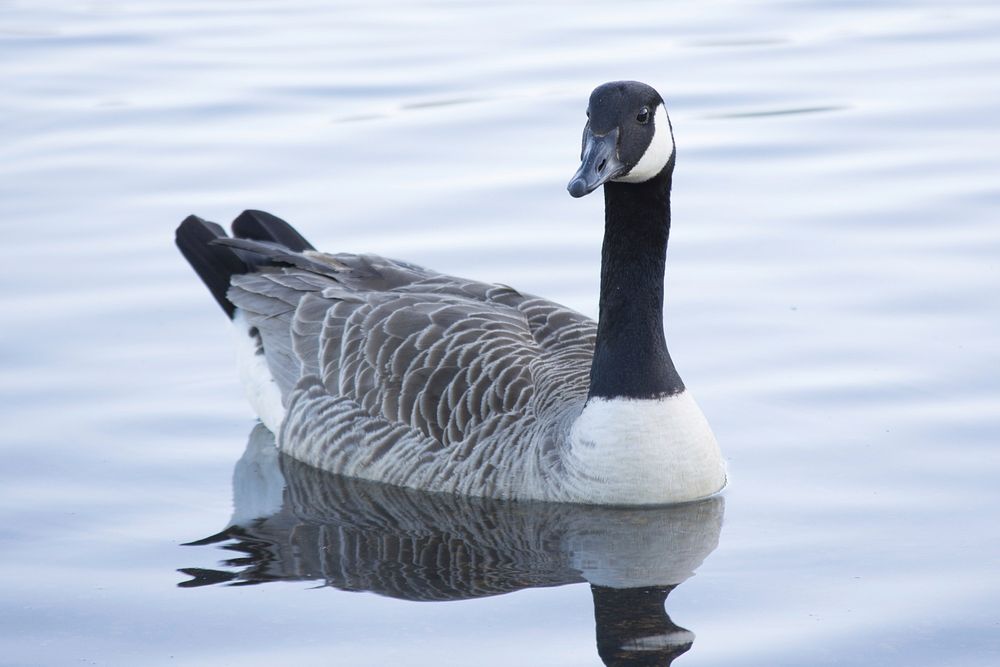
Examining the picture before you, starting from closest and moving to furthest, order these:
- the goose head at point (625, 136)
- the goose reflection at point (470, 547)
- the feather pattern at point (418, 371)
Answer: the goose reflection at point (470, 547), the goose head at point (625, 136), the feather pattern at point (418, 371)

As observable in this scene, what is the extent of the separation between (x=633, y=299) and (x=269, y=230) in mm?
2878

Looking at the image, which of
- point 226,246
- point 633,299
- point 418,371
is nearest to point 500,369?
point 418,371

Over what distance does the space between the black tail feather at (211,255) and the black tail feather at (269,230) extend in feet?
0.52

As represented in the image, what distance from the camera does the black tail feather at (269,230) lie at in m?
10.2

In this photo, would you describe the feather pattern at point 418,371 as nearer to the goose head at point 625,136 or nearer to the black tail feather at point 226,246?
the black tail feather at point 226,246

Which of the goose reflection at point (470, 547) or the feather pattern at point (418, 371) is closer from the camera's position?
the goose reflection at point (470, 547)

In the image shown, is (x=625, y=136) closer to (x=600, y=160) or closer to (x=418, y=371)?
(x=600, y=160)

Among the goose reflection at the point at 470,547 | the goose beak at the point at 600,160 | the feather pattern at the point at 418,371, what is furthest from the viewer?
the feather pattern at the point at 418,371

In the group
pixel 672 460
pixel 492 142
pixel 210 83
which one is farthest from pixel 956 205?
pixel 210 83

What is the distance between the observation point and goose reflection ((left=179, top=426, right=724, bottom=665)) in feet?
23.6

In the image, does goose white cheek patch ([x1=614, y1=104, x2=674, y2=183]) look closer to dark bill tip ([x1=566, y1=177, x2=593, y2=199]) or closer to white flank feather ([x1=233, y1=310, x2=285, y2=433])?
dark bill tip ([x1=566, y1=177, x2=593, y2=199])

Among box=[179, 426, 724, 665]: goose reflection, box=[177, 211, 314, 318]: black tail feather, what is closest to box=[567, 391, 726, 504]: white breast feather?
box=[179, 426, 724, 665]: goose reflection

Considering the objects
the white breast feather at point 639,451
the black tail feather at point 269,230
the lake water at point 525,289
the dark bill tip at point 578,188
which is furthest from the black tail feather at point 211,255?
the dark bill tip at point 578,188

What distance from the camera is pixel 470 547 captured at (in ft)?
25.8
